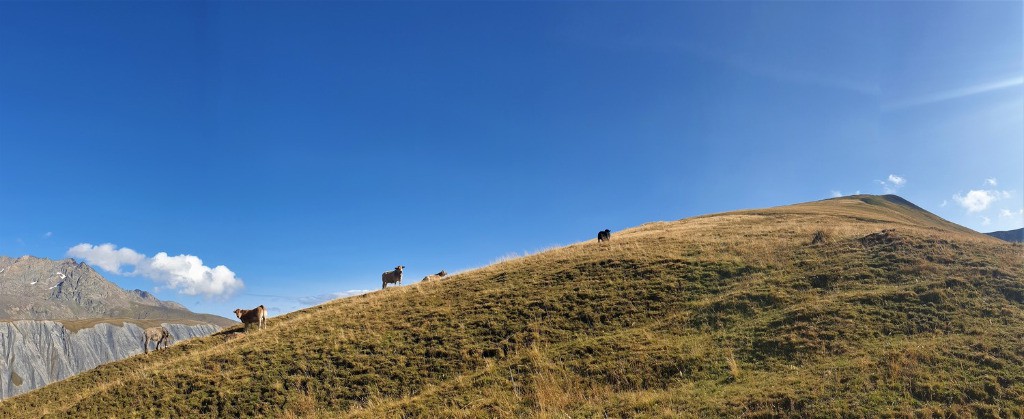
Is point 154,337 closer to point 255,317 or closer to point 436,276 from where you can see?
point 255,317

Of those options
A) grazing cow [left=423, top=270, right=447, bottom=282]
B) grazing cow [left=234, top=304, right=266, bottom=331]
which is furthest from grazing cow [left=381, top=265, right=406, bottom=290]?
grazing cow [left=234, top=304, right=266, bottom=331]

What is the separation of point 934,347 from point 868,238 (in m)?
17.1

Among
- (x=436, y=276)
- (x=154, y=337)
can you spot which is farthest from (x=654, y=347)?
(x=154, y=337)

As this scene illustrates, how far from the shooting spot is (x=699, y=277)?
24.1 metres

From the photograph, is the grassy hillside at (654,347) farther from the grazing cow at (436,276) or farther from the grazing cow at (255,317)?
the grazing cow at (436,276)

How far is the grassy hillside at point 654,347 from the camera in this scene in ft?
39.5

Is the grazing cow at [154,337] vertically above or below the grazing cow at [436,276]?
below

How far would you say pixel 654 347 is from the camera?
1627 cm

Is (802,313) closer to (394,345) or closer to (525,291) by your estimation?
(525,291)

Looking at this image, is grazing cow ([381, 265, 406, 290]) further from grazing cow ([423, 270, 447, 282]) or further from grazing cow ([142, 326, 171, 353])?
grazing cow ([142, 326, 171, 353])

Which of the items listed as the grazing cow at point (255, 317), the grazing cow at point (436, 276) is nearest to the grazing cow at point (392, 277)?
the grazing cow at point (436, 276)

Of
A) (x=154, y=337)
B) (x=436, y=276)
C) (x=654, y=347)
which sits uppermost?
(x=436, y=276)

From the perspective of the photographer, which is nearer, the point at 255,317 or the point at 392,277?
the point at 255,317

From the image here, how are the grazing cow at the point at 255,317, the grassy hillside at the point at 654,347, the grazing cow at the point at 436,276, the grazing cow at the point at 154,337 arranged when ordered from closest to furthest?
the grassy hillside at the point at 654,347
the grazing cow at the point at 154,337
the grazing cow at the point at 255,317
the grazing cow at the point at 436,276
